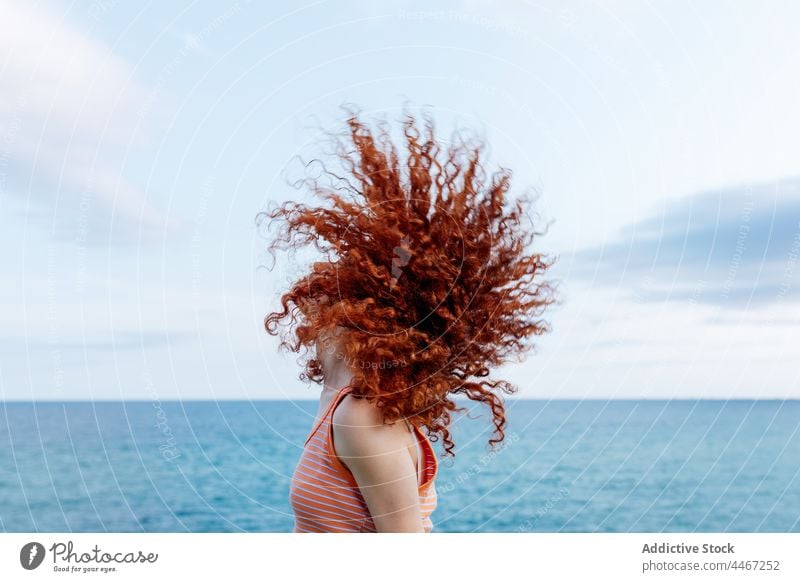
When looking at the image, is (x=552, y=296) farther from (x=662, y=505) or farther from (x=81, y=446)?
(x=81, y=446)

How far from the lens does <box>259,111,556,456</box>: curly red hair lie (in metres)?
2.24

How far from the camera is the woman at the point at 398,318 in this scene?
2.07m

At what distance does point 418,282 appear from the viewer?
7.60ft

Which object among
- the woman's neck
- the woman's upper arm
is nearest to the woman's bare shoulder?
the woman's upper arm

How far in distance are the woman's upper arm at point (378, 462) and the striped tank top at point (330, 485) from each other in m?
0.04

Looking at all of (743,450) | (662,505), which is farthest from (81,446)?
(743,450)

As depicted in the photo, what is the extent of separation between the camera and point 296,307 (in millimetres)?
2619
